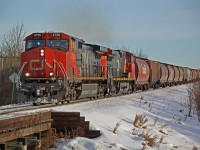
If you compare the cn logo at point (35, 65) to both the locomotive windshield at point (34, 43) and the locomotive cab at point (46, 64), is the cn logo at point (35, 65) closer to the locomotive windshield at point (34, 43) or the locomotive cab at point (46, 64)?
the locomotive cab at point (46, 64)

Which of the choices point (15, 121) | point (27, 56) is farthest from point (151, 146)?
point (27, 56)

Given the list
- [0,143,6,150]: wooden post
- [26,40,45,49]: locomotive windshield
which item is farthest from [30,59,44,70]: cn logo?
[0,143,6,150]: wooden post

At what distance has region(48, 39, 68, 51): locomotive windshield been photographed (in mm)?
18953

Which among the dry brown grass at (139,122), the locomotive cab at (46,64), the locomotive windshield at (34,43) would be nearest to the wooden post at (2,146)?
the dry brown grass at (139,122)

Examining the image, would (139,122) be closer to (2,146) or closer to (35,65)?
(2,146)

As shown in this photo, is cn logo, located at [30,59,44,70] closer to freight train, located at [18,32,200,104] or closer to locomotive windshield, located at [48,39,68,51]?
freight train, located at [18,32,200,104]

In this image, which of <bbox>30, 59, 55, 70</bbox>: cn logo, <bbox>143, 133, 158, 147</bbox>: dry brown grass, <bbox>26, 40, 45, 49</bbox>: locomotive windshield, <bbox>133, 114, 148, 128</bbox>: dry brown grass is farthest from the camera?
<bbox>26, 40, 45, 49</bbox>: locomotive windshield

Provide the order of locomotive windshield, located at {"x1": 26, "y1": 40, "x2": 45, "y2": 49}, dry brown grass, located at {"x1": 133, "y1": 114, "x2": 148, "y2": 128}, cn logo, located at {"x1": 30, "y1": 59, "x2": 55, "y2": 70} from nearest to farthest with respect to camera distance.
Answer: dry brown grass, located at {"x1": 133, "y1": 114, "x2": 148, "y2": 128}, cn logo, located at {"x1": 30, "y1": 59, "x2": 55, "y2": 70}, locomotive windshield, located at {"x1": 26, "y1": 40, "x2": 45, "y2": 49}

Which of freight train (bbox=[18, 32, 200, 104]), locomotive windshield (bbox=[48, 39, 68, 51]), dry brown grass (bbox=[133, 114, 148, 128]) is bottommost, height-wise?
dry brown grass (bbox=[133, 114, 148, 128])

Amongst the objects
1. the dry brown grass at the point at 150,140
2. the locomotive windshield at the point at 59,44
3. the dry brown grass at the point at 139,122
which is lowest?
the dry brown grass at the point at 150,140

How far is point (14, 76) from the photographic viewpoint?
18.5 meters

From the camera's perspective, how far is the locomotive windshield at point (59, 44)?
62.2ft

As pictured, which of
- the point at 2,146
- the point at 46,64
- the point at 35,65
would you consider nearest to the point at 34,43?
the point at 35,65

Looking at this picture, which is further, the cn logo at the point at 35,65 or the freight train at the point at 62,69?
the cn logo at the point at 35,65
